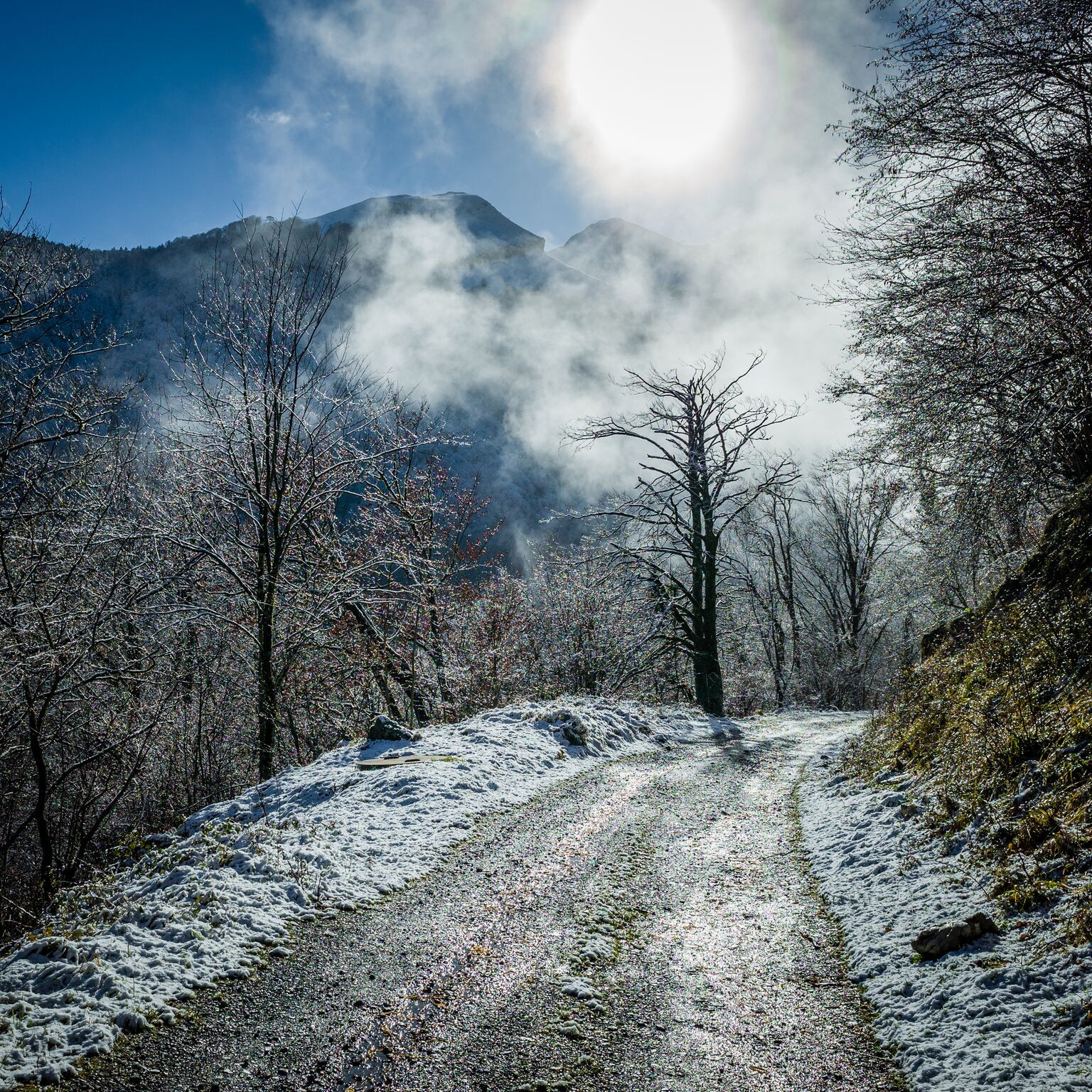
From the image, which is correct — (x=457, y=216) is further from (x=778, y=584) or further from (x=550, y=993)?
(x=550, y=993)

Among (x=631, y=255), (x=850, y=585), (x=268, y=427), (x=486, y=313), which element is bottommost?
(x=850, y=585)

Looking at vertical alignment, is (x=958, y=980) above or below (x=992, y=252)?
below

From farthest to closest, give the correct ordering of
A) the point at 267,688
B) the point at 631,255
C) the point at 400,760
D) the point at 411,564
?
the point at 631,255 → the point at 411,564 → the point at 267,688 → the point at 400,760

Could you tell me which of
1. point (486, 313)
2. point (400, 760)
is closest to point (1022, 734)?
point (400, 760)

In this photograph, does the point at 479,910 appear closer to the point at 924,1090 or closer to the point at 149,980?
the point at 149,980

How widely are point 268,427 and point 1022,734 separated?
→ 395 inches

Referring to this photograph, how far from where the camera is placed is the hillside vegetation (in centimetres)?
385

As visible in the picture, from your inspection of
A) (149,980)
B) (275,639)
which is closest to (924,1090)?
(149,980)

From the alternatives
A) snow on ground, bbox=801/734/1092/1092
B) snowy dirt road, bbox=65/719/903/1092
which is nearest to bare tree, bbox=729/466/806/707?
snow on ground, bbox=801/734/1092/1092

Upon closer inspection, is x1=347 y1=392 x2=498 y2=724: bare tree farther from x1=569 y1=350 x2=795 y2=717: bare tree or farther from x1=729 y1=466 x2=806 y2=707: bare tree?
x1=729 y1=466 x2=806 y2=707: bare tree

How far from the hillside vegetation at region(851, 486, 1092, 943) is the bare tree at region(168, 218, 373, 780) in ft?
Result: 27.0

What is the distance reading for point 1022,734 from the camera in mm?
5000

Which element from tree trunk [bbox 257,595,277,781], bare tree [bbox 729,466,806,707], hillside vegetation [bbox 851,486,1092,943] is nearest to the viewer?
hillside vegetation [bbox 851,486,1092,943]

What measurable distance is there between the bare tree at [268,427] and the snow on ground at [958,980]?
26.0 ft
